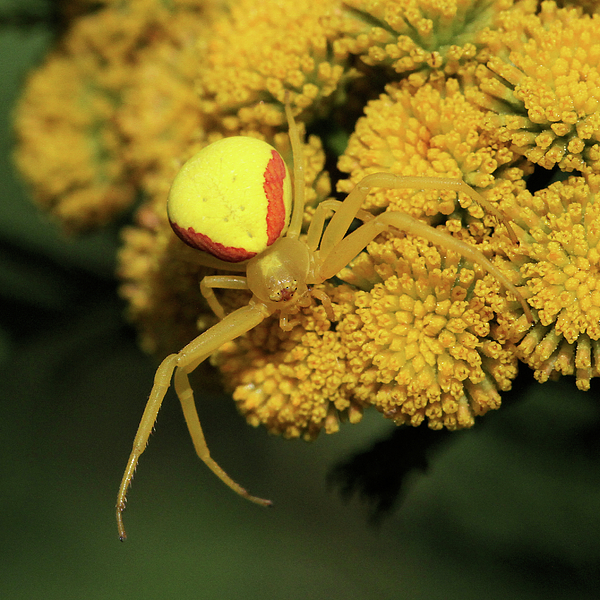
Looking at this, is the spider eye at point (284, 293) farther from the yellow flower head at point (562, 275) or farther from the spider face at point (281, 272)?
the yellow flower head at point (562, 275)

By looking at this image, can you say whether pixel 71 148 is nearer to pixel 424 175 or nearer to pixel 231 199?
pixel 231 199

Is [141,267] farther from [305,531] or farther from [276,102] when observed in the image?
[305,531]

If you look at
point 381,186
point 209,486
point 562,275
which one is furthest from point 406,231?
point 209,486

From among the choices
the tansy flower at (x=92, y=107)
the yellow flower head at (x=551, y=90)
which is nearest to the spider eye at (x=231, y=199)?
the yellow flower head at (x=551, y=90)

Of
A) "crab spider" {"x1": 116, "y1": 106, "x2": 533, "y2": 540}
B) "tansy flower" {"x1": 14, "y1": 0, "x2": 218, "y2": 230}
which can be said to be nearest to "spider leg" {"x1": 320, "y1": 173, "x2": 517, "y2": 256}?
"crab spider" {"x1": 116, "y1": 106, "x2": 533, "y2": 540}

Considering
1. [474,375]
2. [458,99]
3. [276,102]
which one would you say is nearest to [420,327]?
[474,375]

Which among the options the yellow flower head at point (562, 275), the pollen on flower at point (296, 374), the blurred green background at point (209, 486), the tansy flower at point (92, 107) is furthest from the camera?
the tansy flower at point (92, 107)
